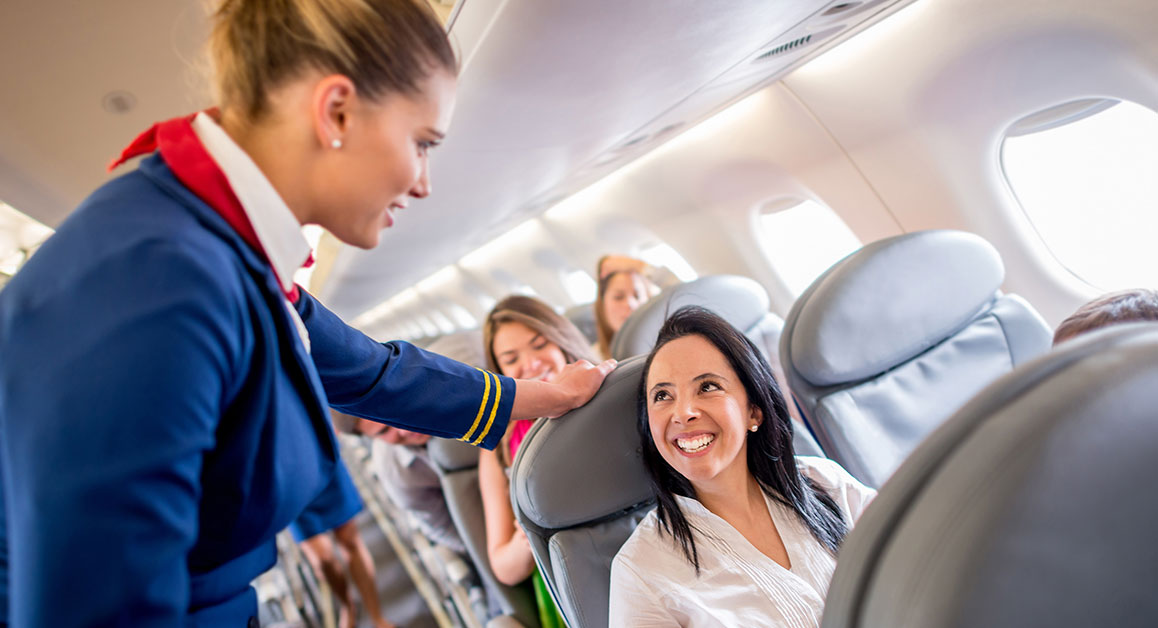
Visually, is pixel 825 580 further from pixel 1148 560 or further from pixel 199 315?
pixel 199 315

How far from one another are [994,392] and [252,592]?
98 cm

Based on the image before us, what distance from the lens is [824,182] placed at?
3.54 metres

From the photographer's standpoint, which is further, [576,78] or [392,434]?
[392,434]

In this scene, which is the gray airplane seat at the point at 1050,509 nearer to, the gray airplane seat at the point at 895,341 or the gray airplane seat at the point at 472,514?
the gray airplane seat at the point at 895,341

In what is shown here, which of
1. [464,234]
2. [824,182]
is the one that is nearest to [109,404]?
[824,182]

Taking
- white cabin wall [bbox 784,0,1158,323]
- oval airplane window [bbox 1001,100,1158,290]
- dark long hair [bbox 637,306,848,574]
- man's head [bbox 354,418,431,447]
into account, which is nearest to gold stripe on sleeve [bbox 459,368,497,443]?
dark long hair [bbox 637,306,848,574]

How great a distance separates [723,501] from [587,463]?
13.6 inches

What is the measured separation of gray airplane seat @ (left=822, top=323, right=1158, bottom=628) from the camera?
50cm

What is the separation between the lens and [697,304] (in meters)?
2.51

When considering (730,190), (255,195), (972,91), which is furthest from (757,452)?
(730,190)

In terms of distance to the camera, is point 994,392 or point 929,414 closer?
point 994,392

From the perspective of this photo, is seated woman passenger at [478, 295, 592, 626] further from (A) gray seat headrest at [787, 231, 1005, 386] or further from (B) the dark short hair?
(B) the dark short hair

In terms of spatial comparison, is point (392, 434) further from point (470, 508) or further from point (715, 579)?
point (715, 579)

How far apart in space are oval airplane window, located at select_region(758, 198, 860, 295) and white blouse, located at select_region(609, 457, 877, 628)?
3206mm
